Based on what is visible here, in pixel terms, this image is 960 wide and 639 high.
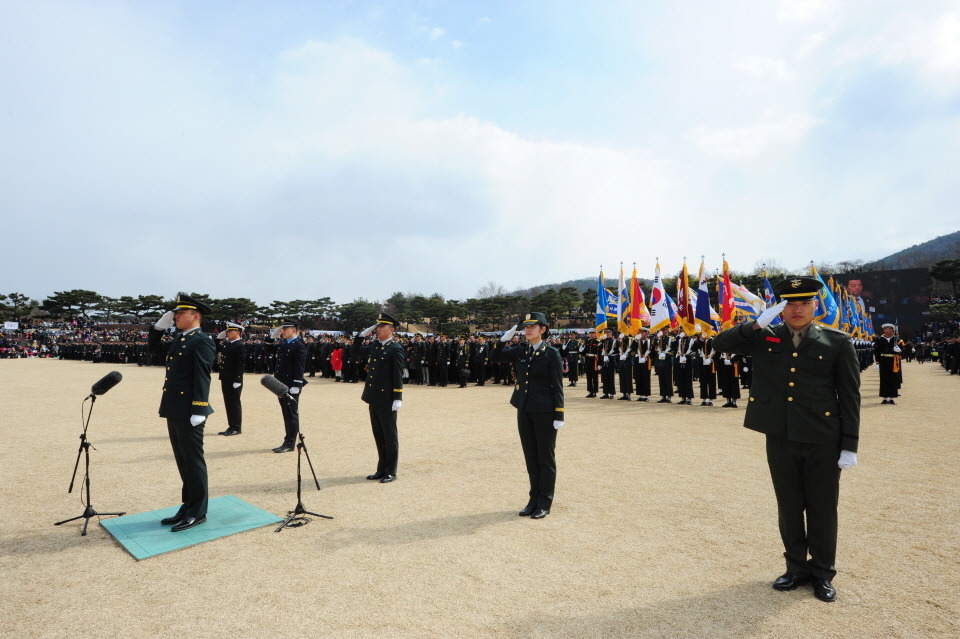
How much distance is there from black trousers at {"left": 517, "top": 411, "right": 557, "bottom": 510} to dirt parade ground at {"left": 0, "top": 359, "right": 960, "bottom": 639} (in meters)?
0.24

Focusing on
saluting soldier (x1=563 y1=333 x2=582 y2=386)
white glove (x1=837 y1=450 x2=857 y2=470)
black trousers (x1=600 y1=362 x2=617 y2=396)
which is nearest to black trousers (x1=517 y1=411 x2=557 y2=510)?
white glove (x1=837 y1=450 x2=857 y2=470)

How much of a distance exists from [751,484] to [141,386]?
20078 millimetres

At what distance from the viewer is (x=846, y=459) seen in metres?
3.37

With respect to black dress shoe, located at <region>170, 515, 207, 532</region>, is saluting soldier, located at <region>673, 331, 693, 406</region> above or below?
above

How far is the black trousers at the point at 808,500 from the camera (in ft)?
11.4

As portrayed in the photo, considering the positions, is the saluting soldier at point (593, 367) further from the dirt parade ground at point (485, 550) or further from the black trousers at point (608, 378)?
the dirt parade ground at point (485, 550)

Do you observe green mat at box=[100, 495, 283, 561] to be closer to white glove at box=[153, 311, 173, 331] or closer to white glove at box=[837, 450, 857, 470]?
white glove at box=[153, 311, 173, 331]

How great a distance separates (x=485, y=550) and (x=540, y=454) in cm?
128

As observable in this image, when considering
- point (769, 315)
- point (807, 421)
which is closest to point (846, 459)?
point (807, 421)

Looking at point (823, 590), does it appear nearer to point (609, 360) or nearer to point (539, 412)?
point (539, 412)

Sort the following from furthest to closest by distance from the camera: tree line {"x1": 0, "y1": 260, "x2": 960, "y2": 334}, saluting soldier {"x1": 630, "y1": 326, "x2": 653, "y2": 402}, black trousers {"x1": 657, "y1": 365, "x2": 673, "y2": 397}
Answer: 1. tree line {"x1": 0, "y1": 260, "x2": 960, "y2": 334}
2. saluting soldier {"x1": 630, "y1": 326, "x2": 653, "y2": 402}
3. black trousers {"x1": 657, "y1": 365, "x2": 673, "y2": 397}

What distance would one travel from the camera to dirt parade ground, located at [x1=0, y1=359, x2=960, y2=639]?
321 centimetres

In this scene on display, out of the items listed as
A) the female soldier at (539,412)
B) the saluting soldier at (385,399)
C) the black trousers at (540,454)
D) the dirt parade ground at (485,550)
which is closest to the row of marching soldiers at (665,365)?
the dirt parade ground at (485,550)

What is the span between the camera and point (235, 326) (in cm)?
999
